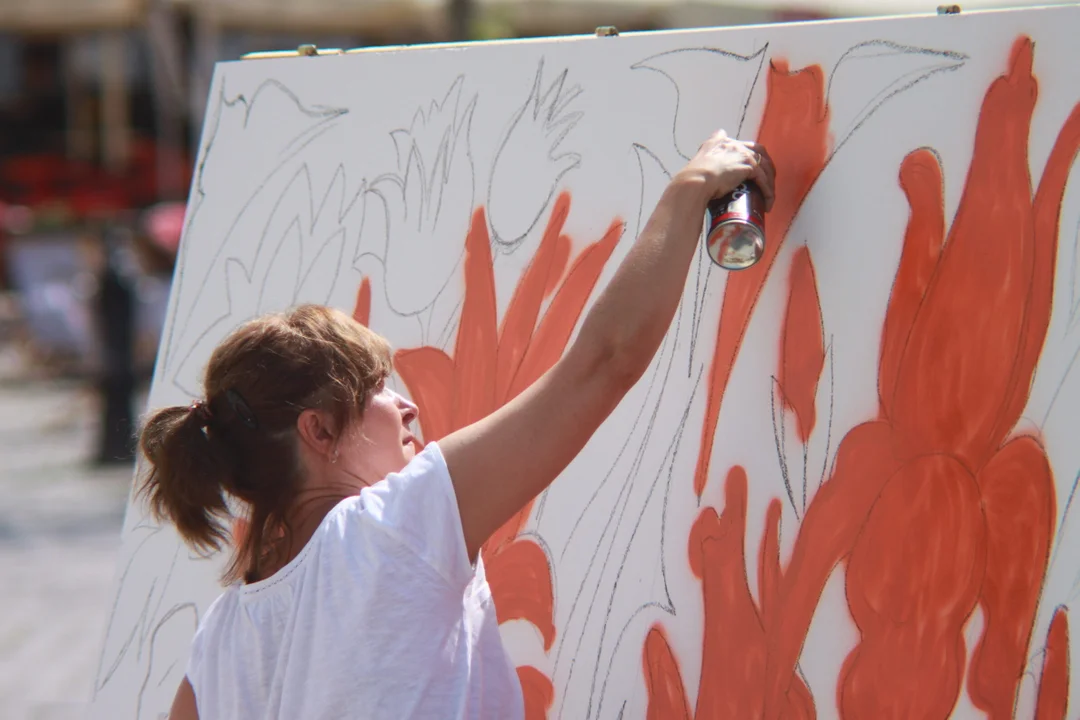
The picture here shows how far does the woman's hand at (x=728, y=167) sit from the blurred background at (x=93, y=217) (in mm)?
1701

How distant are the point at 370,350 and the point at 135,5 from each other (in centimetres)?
1004

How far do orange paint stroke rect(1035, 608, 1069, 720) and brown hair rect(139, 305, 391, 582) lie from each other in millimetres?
772

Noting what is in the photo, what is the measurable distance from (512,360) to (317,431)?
0.48 meters

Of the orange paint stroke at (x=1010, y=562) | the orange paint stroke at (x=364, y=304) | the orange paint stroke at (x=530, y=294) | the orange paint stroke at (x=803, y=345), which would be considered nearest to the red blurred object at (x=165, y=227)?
the orange paint stroke at (x=364, y=304)

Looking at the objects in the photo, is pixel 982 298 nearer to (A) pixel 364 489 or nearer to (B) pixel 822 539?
Result: (B) pixel 822 539

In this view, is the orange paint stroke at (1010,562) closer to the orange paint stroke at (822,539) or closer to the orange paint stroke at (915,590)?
the orange paint stroke at (915,590)

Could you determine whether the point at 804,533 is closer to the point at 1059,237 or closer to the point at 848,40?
the point at 1059,237

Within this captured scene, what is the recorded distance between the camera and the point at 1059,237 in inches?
51.5

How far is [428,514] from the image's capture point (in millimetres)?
1205

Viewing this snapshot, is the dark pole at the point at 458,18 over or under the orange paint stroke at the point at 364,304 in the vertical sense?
over

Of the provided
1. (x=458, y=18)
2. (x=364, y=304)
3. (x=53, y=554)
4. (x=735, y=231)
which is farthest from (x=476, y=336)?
(x=53, y=554)

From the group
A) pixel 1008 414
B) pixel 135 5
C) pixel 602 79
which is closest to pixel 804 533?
pixel 1008 414

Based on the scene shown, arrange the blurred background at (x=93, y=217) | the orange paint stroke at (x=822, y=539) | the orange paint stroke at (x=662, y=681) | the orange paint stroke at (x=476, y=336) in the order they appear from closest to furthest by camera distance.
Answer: the orange paint stroke at (x=822, y=539), the orange paint stroke at (x=662, y=681), the orange paint stroke at (x=476, y=336), the blurred background at (x=93, y=217)

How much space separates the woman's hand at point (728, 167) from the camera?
4.36 feet
